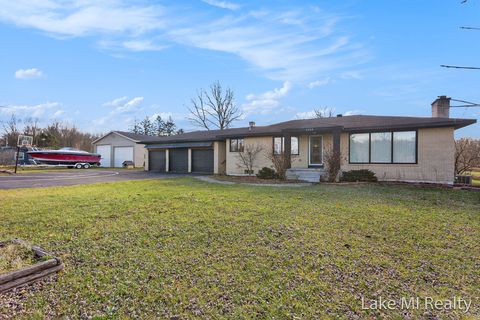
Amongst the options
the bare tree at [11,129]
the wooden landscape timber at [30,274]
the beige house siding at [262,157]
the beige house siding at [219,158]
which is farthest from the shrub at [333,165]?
the bare tree at [11,129]

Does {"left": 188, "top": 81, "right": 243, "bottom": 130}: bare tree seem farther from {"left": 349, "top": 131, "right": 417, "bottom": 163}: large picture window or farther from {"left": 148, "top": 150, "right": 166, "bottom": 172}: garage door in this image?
{"left": 349, "top": 131, "right": 417, "bottom": 163}: large picture window

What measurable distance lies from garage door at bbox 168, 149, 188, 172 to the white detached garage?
9.90m

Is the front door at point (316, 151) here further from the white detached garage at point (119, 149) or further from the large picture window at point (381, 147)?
the white detached garage at point (119, 149)

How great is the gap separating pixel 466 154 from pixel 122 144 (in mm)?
31601

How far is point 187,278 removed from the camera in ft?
10.5

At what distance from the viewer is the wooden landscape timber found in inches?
115

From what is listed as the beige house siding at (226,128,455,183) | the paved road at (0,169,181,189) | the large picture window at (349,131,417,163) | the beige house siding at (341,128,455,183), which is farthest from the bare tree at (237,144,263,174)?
the beige house siding at (341,128,455,183)

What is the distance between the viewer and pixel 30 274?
10.2 ft

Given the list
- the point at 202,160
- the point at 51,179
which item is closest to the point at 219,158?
the point at 202,160

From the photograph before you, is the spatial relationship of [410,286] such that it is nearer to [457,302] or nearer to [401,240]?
[457,302]

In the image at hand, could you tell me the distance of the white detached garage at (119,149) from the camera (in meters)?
30.8

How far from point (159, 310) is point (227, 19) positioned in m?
12.4

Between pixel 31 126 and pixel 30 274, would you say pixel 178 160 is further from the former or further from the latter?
pixel 31 126

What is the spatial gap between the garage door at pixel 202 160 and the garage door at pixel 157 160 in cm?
345
